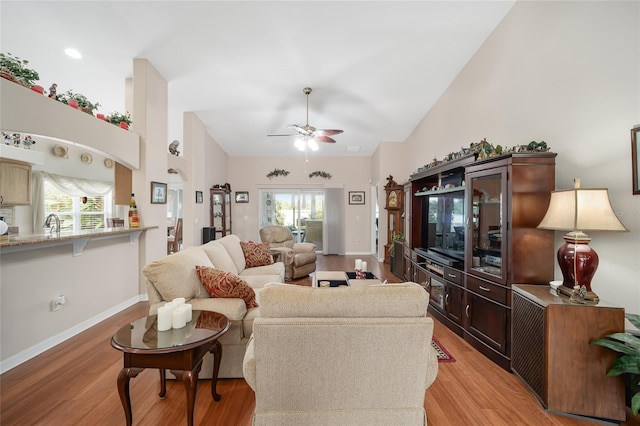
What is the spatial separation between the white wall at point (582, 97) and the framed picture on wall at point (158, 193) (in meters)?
4.86

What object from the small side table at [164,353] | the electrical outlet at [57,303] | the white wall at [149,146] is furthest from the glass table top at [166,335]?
the white wall at [149,146]

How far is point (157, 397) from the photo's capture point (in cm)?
189

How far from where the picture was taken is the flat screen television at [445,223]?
3.29 metres

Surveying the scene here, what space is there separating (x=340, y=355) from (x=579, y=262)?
1857 mm

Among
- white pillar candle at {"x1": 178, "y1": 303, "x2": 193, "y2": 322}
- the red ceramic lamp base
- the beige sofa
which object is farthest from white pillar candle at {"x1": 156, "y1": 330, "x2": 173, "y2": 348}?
the red ceramic lamp base

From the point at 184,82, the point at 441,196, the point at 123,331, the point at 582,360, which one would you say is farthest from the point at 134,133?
the point at 582,360

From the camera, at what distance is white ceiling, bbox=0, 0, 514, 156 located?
289cm

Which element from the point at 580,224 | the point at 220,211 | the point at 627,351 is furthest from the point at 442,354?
the point at 220,211

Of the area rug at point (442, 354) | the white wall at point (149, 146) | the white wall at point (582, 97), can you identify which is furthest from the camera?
the white wall at point (149, 146)

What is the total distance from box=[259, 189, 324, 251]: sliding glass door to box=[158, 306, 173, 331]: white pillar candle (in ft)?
20.8

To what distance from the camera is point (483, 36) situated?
3379 mm

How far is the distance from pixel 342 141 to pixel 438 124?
2583 millimetres

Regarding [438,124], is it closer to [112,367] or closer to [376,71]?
[376,71]

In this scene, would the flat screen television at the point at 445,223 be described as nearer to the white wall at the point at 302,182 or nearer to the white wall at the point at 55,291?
the white wall at the point at 302,182
